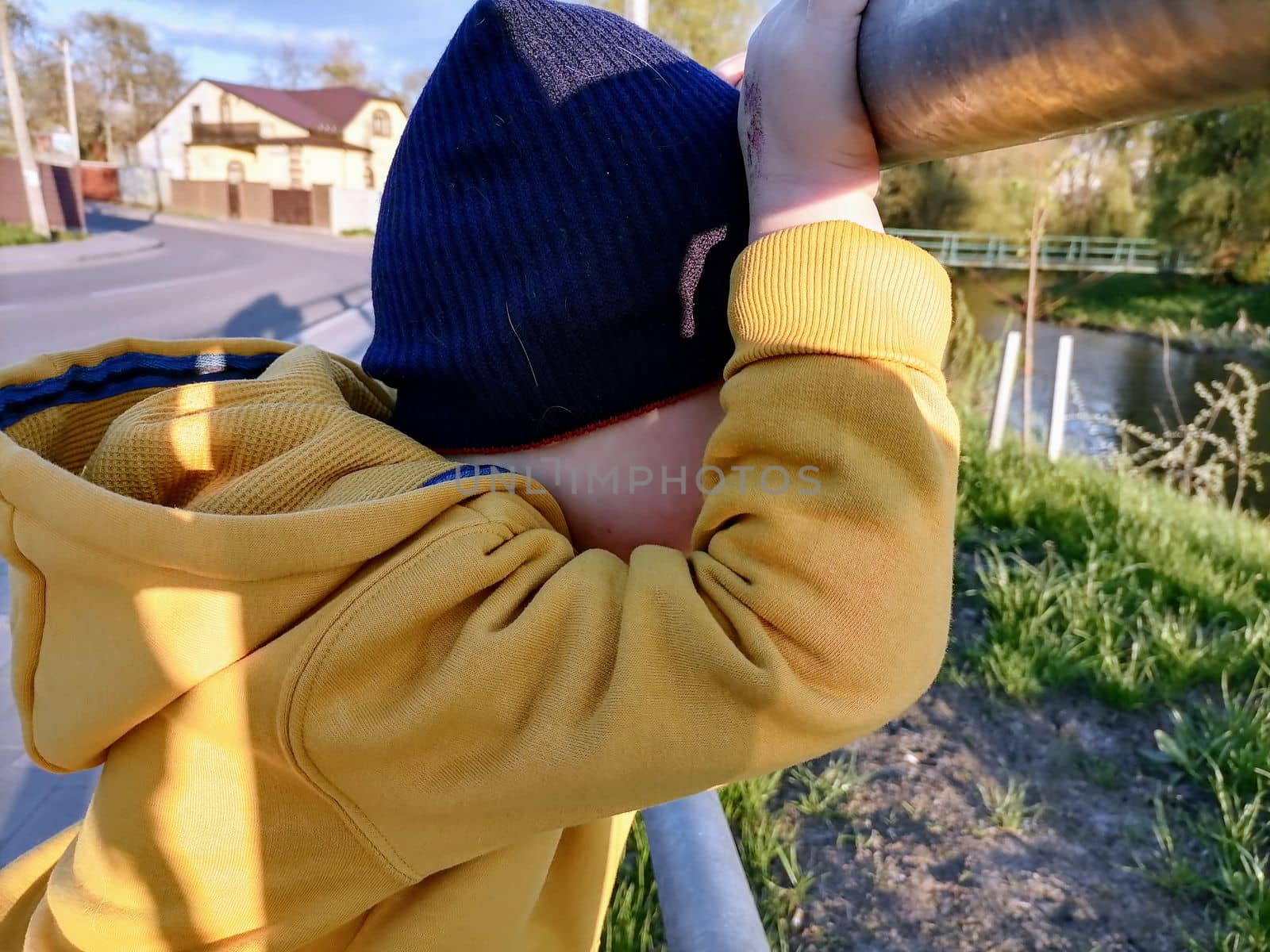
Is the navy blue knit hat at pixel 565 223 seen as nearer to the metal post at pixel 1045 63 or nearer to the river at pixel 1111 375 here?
the metal post at pixel 1045 63

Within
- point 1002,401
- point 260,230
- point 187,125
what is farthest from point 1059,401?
point 187,125

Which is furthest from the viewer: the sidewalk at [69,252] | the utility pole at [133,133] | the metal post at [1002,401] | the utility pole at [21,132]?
the utility pole at [133,133]

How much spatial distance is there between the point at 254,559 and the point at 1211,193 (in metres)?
23.1

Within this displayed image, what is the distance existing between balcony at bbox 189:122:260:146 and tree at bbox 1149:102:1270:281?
38219mm

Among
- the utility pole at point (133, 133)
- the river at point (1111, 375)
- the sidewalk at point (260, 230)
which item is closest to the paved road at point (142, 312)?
the sidewalk at point (260, 230)

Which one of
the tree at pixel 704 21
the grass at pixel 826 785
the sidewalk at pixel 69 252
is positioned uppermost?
the tree at pixel 704 21

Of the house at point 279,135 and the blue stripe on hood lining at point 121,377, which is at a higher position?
the house at point 279,135

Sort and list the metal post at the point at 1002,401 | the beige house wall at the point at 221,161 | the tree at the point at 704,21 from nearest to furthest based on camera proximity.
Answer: the metal post at the point at 1002,401 < the tree at the point at 704,21 < the beige house wall at the point at 221,161

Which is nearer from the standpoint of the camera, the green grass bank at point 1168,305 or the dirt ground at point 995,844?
the dirt ground at point 995,844

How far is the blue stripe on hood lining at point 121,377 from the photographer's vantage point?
1.00 meters

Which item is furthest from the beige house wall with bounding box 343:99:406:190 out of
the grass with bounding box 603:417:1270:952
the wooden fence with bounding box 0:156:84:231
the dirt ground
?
the dirt ground

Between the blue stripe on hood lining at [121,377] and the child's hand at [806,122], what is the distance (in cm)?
76

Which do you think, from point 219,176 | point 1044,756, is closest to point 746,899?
point 1044,756

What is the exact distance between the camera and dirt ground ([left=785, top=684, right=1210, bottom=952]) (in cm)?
199
